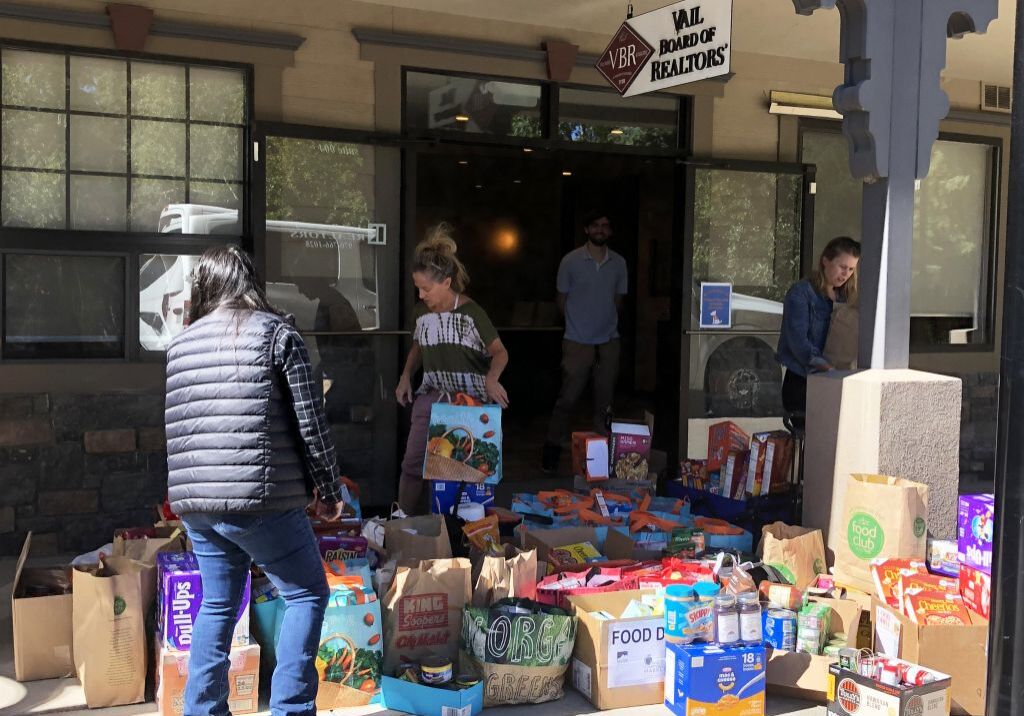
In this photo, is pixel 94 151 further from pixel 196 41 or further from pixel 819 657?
pixel 819 657

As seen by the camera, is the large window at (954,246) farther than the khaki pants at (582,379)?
Yes

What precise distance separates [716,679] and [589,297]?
482 cm

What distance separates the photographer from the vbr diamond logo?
19.5ft

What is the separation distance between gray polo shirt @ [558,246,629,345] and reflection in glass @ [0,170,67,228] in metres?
3.78

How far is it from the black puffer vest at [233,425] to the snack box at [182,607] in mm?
624

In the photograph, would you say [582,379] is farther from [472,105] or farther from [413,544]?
[413,544]

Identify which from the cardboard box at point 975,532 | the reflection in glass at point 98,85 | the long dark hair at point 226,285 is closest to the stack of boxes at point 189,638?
the long dark hair at point 226,285

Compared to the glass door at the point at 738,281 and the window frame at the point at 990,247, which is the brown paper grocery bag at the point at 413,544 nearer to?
the glass door at the point at 738,281

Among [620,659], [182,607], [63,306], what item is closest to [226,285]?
[182,607]

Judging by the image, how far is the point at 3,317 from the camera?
604 centimetres

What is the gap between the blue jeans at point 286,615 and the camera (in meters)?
3.43

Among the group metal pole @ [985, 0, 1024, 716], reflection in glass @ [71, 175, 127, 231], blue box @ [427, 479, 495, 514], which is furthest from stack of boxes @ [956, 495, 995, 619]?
reflection in glass @ [71, 175, 127, 231]

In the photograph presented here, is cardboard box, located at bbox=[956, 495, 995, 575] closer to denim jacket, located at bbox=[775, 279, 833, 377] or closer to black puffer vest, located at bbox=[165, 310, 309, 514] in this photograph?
denim jacket, located at bbox=[775, 279, 833, 377]

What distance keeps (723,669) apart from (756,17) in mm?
4996
